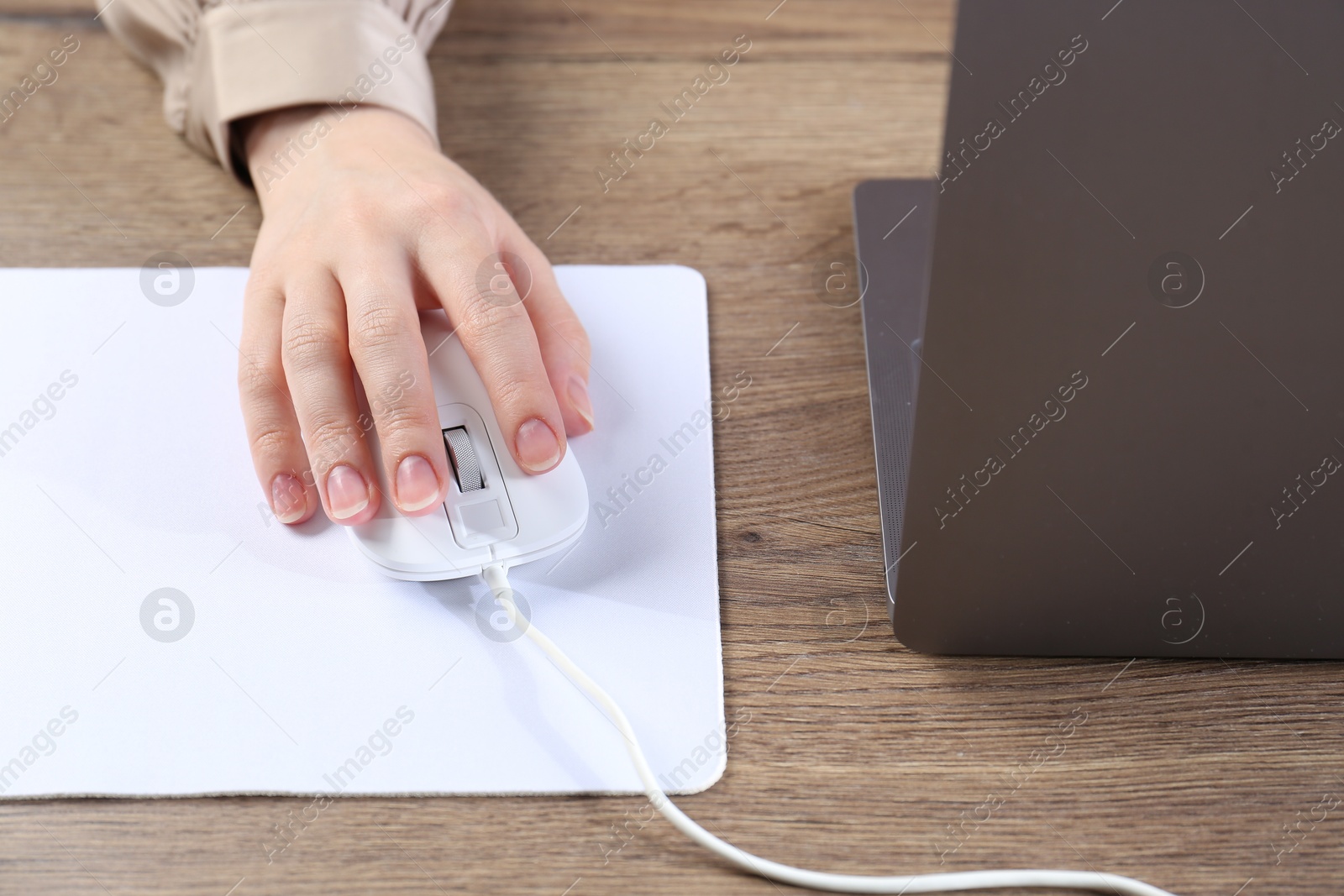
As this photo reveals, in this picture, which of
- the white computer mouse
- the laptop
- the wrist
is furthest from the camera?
the wrist

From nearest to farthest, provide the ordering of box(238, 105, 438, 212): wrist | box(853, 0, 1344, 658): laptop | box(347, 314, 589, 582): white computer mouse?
box(853, 0, 1344, 658): laptop < box(347, 314, 589, 582): white computer mouse < box(238, 105, 438, 212): wrist

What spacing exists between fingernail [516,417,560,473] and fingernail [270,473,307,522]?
10 centimetres

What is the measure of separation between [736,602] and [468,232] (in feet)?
0.81

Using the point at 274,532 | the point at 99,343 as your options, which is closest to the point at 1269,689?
the point at 274,532

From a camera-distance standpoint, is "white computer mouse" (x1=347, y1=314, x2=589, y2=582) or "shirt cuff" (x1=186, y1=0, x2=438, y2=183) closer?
"white computer mouse" (x1=347, y1=314, x2=589, y2=582)

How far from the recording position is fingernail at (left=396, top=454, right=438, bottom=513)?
0.41 m

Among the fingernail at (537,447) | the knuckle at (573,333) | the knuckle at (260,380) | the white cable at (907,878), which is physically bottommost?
the knuckle at (260,380)

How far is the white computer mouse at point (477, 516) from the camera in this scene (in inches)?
15.9

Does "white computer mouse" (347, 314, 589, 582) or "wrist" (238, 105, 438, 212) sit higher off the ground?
"white computer mouse" (347, 314, 589, 582)

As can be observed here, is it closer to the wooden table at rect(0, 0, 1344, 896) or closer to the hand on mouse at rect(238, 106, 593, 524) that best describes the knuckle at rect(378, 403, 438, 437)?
the hand on mouse at rect(238, 106, 593, 524)

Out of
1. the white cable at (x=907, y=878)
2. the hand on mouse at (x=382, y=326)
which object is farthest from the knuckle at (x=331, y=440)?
the white cable at (x=907, y=878)

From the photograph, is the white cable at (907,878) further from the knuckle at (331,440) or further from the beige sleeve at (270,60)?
the beige sleeve at (270,60)

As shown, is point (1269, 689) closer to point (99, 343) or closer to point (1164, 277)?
point (1164, 277)

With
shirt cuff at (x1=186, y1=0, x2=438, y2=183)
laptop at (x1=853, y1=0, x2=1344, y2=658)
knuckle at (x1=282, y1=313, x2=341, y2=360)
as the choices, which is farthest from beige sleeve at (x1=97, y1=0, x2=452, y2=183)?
laptop at (x1=853, y1=0, x2=1344, y2=658)
